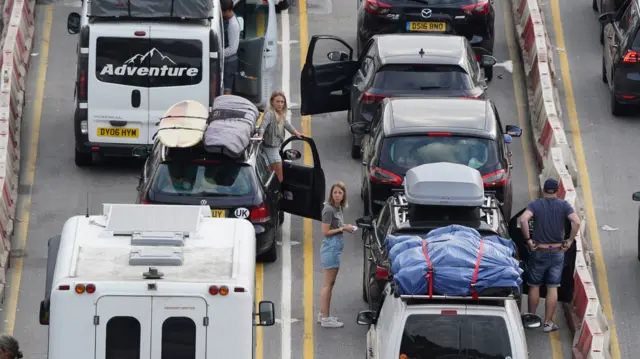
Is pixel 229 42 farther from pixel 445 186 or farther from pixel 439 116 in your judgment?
pixel 445 186

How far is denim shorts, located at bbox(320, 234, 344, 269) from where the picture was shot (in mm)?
21031

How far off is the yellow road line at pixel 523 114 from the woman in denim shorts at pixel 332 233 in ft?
8.30

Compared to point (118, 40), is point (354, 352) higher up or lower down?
lower down

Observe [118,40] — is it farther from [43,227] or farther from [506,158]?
[506,158]

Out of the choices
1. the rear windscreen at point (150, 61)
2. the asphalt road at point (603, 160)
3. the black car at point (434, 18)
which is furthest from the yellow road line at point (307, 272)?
the asphalt road at point (603, 160)

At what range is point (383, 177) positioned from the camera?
22578 mm

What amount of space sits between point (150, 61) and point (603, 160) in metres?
6.41

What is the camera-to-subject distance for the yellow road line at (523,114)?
69.8ft

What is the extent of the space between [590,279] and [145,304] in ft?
23.9

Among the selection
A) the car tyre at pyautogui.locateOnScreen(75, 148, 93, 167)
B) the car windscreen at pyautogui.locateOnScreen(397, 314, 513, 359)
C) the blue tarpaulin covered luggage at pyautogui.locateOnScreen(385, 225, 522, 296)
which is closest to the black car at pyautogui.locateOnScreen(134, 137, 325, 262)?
the blue tarpaulin covered luggage at pyautogui.locateOnScreen(385, 225, 522, 296)

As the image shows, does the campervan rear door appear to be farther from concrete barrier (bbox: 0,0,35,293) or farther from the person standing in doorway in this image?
concrete barrier (bbox: 0,0,35,293)

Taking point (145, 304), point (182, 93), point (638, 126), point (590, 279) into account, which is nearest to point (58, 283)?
point (145, 304)

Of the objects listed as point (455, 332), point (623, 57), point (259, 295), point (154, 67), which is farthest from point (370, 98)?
point (455, 332)

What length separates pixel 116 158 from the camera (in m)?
26.4
